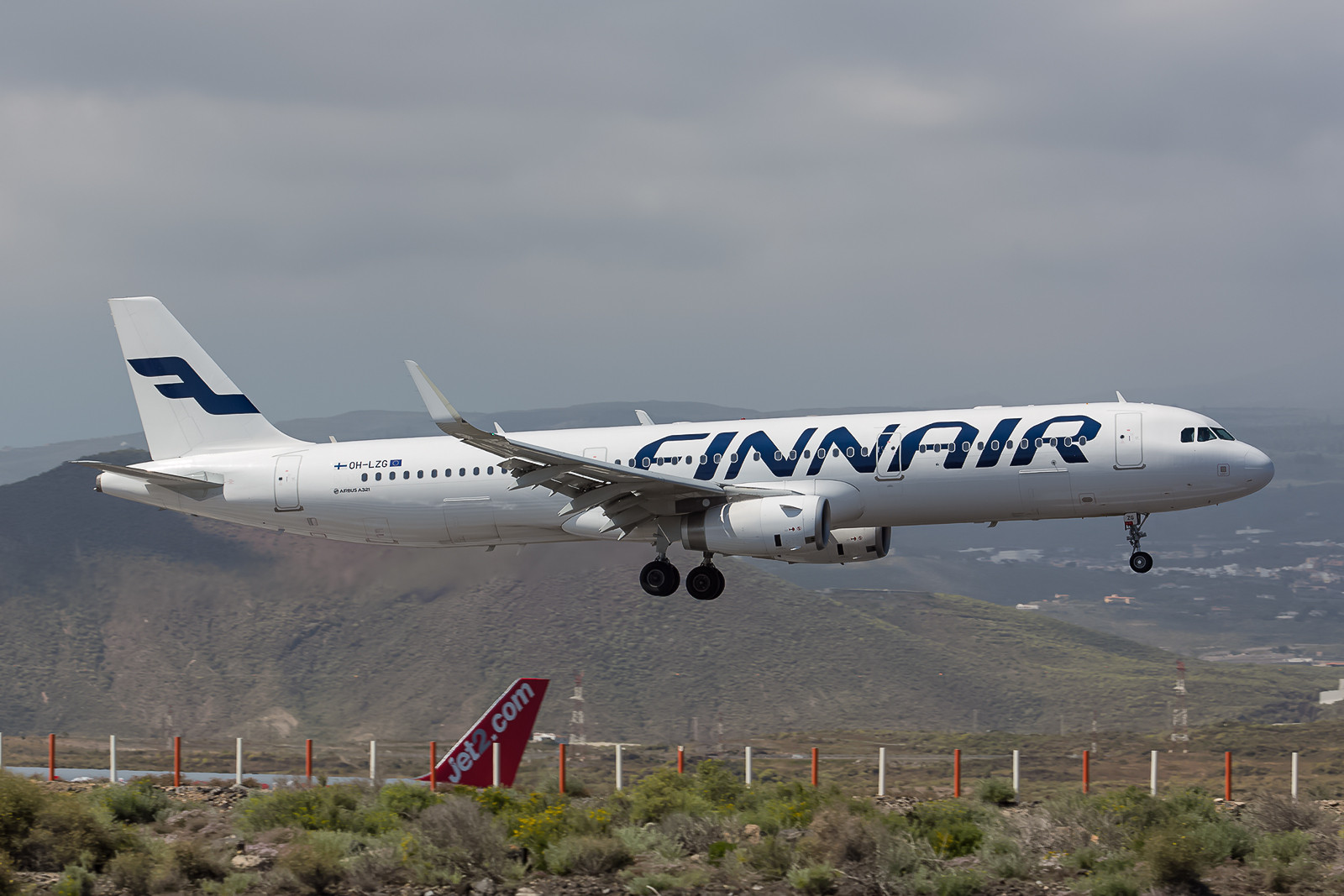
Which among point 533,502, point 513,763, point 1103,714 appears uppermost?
point 533,502

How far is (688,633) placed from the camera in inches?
5384

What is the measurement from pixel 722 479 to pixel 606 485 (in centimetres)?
299

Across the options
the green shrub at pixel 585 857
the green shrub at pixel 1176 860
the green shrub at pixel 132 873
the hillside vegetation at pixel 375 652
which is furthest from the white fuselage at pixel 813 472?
the hillside vegetation at pixel 375 652

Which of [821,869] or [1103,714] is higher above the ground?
[821,869]

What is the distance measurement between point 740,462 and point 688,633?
334ft

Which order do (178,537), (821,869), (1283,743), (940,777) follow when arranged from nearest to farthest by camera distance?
(821,869), (940,777), (1283,743), (178,537)

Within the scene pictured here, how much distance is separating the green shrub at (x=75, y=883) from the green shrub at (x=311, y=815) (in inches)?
167

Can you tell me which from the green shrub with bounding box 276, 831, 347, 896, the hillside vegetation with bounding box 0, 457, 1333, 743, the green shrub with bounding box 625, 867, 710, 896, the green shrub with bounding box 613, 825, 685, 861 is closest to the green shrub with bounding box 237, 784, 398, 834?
the green shrub with bounding box 276, 831, 347, 896

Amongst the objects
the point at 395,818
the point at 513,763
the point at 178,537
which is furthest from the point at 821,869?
the point at 178,537

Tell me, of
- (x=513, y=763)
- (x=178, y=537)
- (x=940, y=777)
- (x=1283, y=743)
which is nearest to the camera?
(x=513, y=763)

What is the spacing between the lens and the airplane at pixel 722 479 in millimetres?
34250

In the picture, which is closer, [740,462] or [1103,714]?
[740,462]

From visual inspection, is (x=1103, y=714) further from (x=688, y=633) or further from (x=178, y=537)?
(x=178, y=537)

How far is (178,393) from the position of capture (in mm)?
43375
